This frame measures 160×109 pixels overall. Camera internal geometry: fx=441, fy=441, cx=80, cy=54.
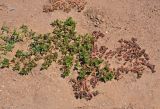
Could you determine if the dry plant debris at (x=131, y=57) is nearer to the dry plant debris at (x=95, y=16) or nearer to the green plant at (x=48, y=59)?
the dry plant debris at (x=95, y=16)

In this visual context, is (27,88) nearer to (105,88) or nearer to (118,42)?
(105,88)

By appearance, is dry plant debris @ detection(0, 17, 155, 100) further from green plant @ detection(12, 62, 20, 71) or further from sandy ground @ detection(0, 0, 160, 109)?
sandy ground @ detection(0, 0, 160, 109)

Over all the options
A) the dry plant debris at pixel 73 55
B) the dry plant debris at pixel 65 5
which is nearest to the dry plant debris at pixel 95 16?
the dry plant debris at pixel 65 5

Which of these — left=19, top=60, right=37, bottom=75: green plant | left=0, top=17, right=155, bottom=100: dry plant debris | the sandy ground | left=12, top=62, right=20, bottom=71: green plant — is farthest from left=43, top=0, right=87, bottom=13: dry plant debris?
left=12, top=62, right=20, bottom=71: green plant

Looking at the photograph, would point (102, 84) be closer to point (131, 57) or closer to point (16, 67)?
point (131, 57)

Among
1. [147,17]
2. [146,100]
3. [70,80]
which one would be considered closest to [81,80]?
[70,80]

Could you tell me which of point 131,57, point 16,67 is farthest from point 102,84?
point 16,67
